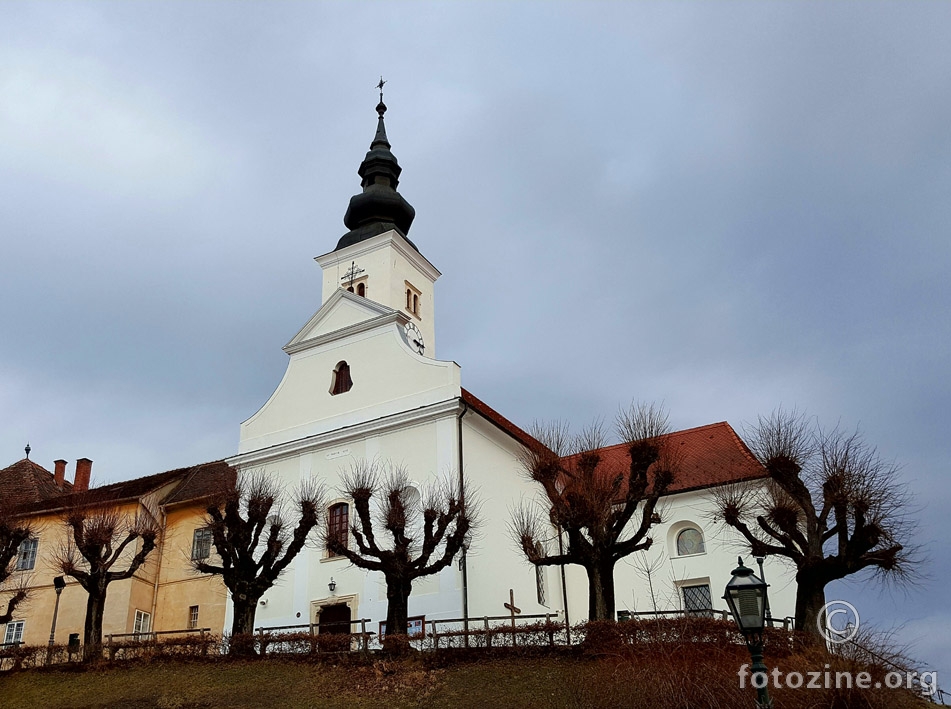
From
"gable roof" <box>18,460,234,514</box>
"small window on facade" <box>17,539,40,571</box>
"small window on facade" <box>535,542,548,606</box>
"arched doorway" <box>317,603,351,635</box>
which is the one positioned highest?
"gable roof" <box>18,460,234,514</box>

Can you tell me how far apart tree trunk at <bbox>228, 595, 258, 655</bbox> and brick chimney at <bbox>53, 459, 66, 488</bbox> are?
1918 cm

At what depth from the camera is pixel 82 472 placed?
3678 centimetres

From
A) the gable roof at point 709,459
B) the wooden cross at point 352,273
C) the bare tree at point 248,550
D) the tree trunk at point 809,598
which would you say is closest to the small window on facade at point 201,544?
the bare tree at point 248,550

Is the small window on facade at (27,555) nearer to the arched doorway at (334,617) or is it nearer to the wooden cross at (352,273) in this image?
the arched doorway at (334,617)

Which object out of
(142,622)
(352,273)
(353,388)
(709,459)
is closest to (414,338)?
(353,388)

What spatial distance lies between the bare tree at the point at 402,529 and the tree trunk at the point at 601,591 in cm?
351

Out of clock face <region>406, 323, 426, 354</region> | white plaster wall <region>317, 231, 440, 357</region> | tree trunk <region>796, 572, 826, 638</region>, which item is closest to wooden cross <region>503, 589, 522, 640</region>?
clock face <region>406, 323, 426, 354</region>

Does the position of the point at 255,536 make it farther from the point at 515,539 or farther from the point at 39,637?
the point at 39,637

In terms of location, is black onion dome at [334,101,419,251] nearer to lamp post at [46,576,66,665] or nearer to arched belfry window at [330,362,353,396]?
arched belfry window at [330,362,353,396]

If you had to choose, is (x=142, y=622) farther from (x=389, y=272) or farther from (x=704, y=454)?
(x=704, y=454)

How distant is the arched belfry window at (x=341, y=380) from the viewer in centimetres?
2867

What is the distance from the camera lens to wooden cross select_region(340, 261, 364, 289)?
3288 cm

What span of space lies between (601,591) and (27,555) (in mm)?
22571

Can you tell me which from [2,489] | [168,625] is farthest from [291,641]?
[2,489]
